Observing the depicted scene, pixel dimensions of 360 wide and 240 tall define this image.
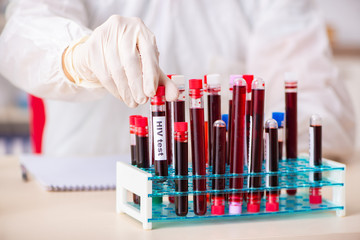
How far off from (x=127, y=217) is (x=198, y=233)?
7.4 inches

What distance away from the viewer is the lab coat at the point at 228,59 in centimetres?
180

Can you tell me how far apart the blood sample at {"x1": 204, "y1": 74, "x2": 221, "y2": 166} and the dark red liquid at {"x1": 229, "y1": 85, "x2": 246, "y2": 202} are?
1.4 inches

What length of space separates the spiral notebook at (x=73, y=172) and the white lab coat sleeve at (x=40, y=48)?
0.73 feet

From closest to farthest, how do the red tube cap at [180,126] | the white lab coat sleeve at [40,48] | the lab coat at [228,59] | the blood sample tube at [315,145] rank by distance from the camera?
the red tube cap at [180,126] < the blood sample tube at [315,145] < the white lab coat sleeve at [40,48] < the lab coat at [228,59]

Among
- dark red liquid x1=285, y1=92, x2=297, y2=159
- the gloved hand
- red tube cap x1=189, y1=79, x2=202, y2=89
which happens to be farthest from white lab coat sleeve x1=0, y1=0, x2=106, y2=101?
dark red liquid x1=285, y1=92, x2=297, y2=159

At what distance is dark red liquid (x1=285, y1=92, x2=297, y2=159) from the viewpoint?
116cm

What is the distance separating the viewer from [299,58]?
1.99 m

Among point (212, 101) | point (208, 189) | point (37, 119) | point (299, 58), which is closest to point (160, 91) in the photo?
point (212, 101)

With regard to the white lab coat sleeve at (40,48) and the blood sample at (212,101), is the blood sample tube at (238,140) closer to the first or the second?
the blood sample at (212,101)

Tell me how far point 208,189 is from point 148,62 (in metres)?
0.29

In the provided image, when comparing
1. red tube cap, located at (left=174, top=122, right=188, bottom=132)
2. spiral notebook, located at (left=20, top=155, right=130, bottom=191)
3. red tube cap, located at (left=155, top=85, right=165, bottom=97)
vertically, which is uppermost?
red tube cap, located at (left=155, top=85, right=165, bottom=97)

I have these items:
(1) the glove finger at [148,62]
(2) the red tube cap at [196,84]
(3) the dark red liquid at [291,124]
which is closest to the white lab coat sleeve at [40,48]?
(1) the glove finger at [148,62]

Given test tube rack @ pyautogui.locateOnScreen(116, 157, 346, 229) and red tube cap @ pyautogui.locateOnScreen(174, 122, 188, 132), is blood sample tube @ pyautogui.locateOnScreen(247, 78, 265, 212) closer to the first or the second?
test tube rack @ pyautogui.locateOnScreen(116, 157, 346, 229)

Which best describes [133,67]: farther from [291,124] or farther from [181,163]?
[291,124]
